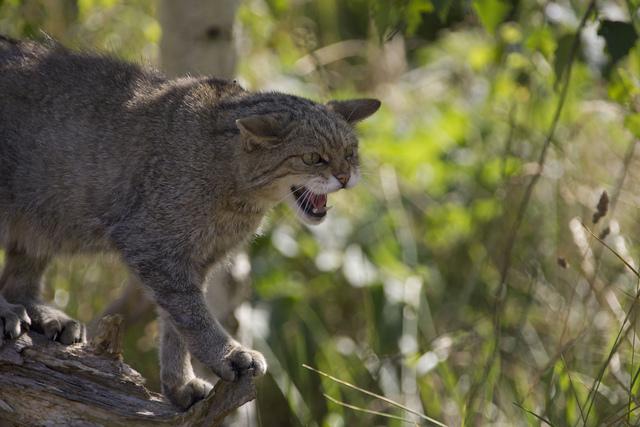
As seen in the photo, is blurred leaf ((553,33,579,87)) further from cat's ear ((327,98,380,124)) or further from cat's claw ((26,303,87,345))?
cat's claw ((26,303,87,345))

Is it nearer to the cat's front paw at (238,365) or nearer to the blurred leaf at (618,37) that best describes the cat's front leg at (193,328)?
the cat's front paw at (238,365)

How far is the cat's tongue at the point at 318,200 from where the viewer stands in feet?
12.0

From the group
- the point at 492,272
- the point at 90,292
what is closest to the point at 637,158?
the point at 492,272

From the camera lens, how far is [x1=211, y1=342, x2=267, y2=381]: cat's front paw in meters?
3.33

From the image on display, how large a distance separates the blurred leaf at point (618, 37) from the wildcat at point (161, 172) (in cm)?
99

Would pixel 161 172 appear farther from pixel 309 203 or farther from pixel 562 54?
pixel 562 54

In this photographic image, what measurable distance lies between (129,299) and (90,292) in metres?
1.06

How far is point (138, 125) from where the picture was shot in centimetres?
374

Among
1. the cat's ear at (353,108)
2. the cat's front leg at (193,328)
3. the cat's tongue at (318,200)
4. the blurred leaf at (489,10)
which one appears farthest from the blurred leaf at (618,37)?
the cat's front leg at (193,328)

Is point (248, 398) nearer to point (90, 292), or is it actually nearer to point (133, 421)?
point (133, 421)

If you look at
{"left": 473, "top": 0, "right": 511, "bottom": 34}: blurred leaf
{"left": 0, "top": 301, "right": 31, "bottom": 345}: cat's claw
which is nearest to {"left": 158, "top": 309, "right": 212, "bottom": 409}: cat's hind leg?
{"left": 0, "top": 301, "right": 31, "bottom": 345}: cat's claw

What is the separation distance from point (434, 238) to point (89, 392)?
3.66 m

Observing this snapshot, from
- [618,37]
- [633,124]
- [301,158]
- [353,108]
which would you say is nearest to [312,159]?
[301,158]

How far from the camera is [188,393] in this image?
3604 mm
